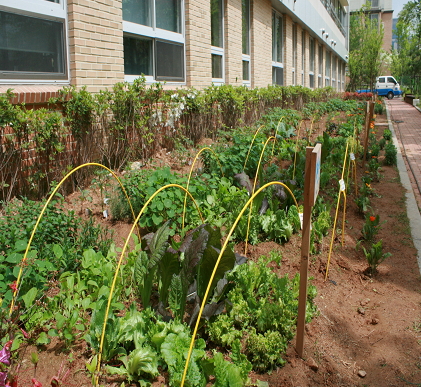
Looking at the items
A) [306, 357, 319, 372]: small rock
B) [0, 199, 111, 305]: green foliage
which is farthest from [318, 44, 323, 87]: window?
[306, 357, 319, 372]: small rock

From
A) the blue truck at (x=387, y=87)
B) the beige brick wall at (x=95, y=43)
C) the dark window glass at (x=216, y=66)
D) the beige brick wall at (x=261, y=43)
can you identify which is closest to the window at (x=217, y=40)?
the dark window glass at (x=216, y=66)

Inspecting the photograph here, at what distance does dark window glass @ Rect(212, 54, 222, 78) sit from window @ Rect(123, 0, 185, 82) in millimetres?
1843

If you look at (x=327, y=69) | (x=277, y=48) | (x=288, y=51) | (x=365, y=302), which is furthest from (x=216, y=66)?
(x=327, y=69)

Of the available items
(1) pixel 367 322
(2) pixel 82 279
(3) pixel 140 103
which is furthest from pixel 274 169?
(2) pixel 82 279

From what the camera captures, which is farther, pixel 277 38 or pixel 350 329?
pixel 277 38

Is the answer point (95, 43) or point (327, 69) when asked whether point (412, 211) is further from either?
point (327, 69)

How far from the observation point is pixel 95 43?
19.4 ft

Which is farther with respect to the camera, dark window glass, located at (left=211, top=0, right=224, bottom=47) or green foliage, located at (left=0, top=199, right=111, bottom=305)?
dark window glass, located at (left=211, top=0, right=224, bottom=47)

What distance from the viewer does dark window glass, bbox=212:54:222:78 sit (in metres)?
10.2

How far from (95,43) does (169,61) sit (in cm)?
223

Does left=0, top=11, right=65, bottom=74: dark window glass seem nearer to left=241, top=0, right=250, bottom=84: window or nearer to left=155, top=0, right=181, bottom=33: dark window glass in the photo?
left=155, top=0, right=181, bottom=33: dark window glass

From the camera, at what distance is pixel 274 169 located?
5.98 metres

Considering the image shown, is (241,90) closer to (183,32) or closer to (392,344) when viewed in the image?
(183,32)

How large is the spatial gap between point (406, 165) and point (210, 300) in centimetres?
789
